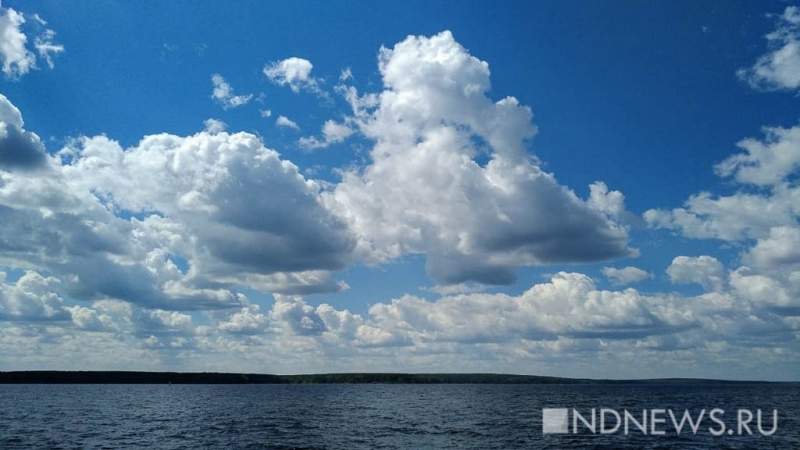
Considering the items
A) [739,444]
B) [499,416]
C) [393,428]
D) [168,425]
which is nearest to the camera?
[739,444]

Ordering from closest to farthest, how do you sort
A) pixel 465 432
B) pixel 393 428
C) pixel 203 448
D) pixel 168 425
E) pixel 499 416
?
pixel 203 448
pixel 465 432
pixel 393 428
pixel 168 425
pixel 499 416

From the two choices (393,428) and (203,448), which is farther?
(393,428)

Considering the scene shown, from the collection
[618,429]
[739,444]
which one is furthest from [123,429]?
[739,444]

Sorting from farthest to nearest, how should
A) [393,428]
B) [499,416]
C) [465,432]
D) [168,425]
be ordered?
1. [499,416]
2. [168,425]
3. [393,428]
4. [465,432]

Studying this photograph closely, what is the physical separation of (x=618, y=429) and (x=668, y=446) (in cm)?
1747

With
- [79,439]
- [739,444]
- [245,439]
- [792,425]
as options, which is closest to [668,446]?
[739,444]

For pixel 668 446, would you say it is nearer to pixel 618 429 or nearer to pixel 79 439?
pixel 618 429

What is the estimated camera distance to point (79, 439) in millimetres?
63094

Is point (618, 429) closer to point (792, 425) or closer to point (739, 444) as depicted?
point (739, 444)

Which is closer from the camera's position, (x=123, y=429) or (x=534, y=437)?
(x=534, y=437)

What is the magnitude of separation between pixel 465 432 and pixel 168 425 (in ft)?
141

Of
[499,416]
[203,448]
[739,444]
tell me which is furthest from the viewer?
[499,416]

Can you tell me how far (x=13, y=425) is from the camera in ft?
258

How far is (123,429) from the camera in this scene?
248ft
